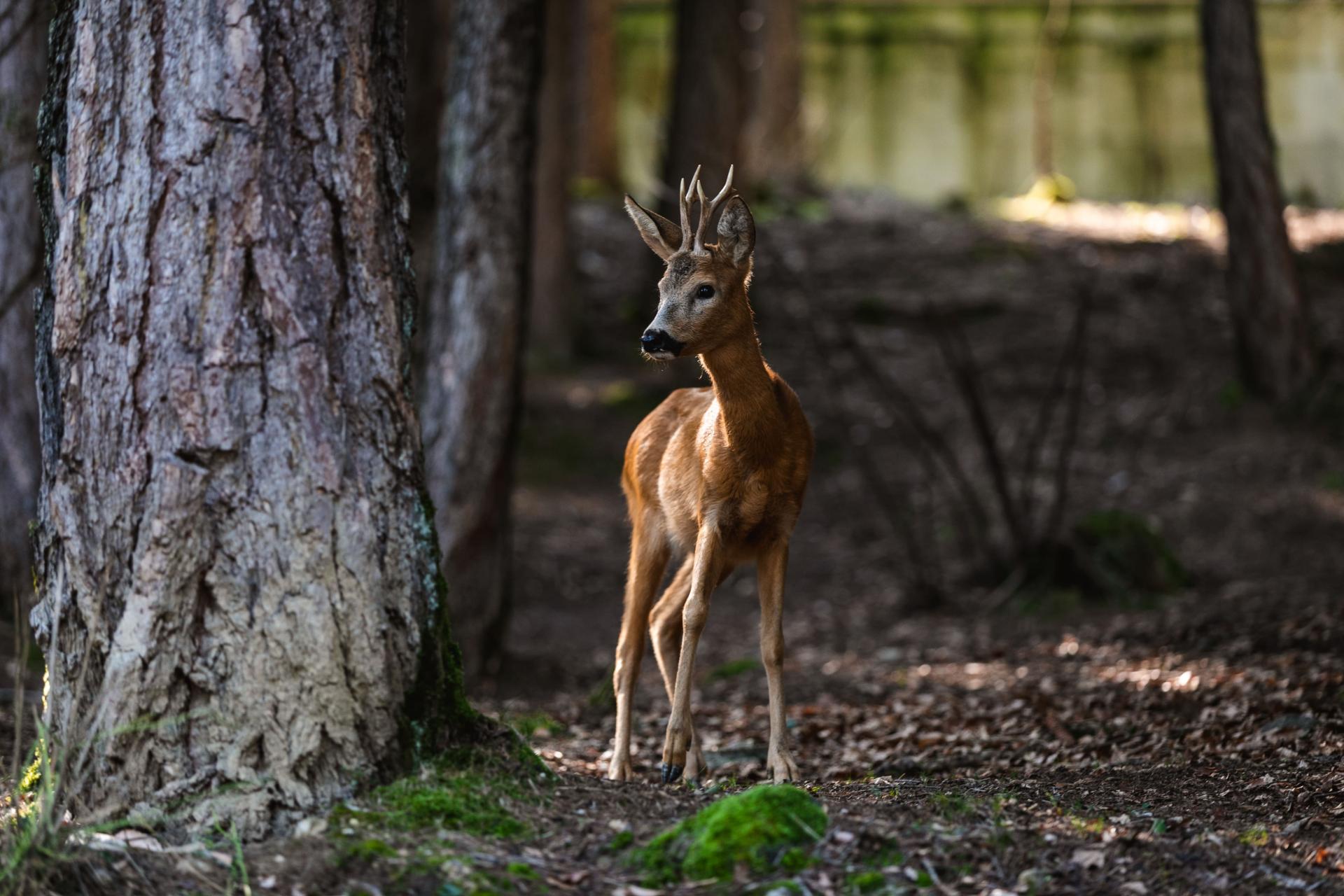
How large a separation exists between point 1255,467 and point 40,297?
939cm

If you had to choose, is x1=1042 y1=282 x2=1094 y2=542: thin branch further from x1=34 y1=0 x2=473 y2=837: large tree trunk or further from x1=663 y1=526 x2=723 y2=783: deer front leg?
x1=34 y1=0 x2=473 y2=837: large tree trunk

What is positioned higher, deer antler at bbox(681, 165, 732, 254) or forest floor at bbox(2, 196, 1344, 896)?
deer antler at bbox(681, 165, 732, 254)

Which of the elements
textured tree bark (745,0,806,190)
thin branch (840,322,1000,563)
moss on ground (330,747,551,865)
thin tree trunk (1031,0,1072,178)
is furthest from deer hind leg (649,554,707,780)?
thin tree trunk (1031,0,1072,178)

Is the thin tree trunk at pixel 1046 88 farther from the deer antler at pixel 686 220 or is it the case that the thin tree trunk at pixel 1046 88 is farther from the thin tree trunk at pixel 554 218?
the deer antler at pixel 686 220

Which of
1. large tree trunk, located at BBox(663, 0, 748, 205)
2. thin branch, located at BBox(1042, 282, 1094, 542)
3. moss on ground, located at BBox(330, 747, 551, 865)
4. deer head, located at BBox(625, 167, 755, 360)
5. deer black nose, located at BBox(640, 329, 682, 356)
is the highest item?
large tree trunk, located at BBox(663, 0, 748, 205)

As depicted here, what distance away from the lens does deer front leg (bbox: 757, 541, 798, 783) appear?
5.38m

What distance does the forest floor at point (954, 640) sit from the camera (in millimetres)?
3840

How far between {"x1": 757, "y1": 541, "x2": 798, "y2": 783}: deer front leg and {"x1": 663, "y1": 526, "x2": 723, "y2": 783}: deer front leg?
0.65 ft

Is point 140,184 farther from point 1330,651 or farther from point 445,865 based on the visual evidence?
point 1330,651

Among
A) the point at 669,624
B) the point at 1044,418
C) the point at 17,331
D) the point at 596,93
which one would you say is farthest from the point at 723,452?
the point at 596,93

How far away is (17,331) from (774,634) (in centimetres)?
514

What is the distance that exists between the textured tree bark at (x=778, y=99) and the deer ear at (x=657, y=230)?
14.7 meters

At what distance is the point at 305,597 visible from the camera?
13.0 feet

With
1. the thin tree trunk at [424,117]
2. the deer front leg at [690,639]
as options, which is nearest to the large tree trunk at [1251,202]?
the thin tree trunk at [424,117]
